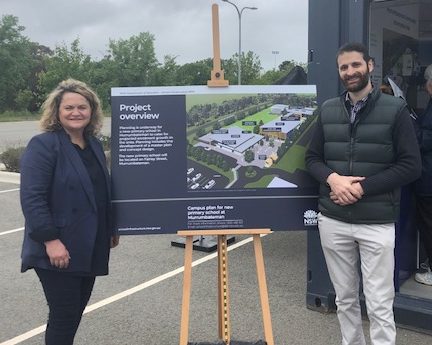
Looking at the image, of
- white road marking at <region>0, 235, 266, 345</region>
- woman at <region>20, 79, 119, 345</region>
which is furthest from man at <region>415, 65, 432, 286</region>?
woman at <region>20, 79, 119, 345</region>

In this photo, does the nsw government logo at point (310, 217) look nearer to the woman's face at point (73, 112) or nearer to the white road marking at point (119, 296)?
the woman's face at point (73, 112)

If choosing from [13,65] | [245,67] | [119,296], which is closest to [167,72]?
[245,67]

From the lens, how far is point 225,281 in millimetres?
3033

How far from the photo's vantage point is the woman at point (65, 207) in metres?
2.62

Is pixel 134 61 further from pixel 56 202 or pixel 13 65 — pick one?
pixel 13 65

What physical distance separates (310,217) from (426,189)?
1655 millimetres

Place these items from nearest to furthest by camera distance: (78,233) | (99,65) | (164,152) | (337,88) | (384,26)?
1. (78,233)
2. (164,152)
3. (337,88)
4. (384,26)
5. (99,65)

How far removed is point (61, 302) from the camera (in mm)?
2729

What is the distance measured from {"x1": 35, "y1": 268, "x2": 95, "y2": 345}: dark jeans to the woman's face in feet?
2.59

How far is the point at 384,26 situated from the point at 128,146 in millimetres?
3017

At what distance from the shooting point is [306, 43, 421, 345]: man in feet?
9.03

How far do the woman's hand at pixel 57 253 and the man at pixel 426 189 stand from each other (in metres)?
2.92

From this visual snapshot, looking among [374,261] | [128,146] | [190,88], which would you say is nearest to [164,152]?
[128,146]

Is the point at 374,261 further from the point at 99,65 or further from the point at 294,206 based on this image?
the point at 99,65
